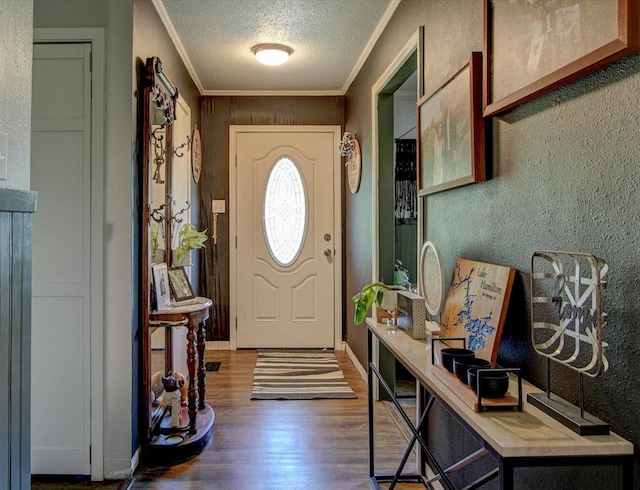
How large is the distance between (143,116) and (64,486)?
5.93ft

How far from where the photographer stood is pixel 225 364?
4125mm

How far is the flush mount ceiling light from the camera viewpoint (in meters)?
3.42

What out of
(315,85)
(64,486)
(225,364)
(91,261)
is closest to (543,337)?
(91,261)

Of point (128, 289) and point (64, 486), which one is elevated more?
point (128, 289)

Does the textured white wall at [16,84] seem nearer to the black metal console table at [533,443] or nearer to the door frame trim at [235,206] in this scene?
the black metal console table at [533,443]

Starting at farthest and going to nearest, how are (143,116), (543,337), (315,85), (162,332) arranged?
(315,85) < (162,332) < (143,116) < (543,337)

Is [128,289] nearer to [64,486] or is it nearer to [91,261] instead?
[91,261]

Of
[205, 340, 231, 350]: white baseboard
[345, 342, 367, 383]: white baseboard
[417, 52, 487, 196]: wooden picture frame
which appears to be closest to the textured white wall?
[417, 52, 487, 196]: wooden picture frame

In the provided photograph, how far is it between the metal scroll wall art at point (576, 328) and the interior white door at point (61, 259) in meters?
1.98

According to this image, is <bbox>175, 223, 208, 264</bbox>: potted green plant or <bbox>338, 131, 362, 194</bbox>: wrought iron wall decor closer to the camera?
<bbox>175, 223, 208, 264</bbox>: potted green plant

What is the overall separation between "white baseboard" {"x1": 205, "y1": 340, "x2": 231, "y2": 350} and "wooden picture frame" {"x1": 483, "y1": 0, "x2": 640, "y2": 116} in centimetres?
375

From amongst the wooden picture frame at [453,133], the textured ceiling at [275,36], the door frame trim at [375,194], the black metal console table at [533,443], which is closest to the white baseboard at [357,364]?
the door frame trim at [375,194]

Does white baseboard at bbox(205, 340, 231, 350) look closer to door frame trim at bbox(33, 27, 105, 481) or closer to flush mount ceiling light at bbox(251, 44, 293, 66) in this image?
door frame trim at bbox(33, 27, 105, 481)

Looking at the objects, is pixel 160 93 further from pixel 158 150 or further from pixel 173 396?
pixel 173 396
